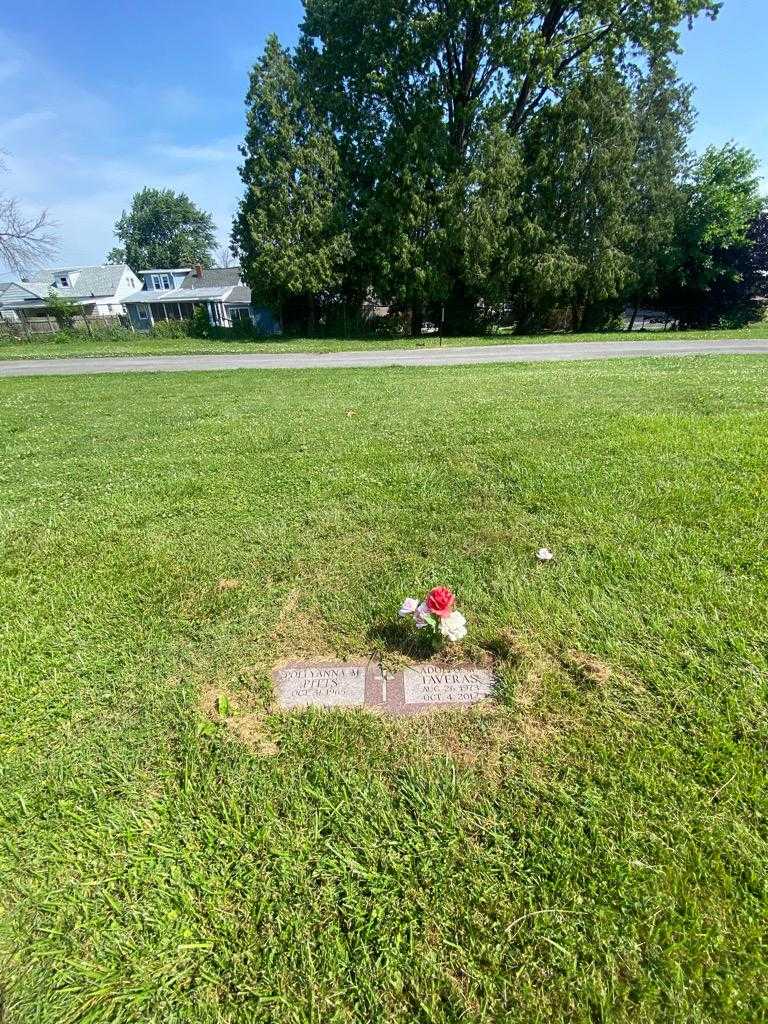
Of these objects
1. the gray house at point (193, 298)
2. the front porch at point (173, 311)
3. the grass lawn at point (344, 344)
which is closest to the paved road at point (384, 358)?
the grass lawn at point (344, 344)

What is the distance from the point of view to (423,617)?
1.99 meters

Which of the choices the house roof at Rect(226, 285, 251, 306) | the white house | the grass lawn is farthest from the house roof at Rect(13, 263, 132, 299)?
the grass lawn

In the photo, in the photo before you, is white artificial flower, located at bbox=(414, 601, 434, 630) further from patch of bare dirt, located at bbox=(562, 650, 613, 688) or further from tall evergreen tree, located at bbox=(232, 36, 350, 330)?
tall evergreen tree, located at bbox=(232, 36, 350, 330)

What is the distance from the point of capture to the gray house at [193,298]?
36812 mm

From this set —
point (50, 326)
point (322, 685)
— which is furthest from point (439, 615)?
point (50, 326)

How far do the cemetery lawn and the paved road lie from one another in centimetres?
1054

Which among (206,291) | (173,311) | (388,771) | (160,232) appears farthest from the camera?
(160,232)

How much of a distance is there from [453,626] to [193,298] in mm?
42248

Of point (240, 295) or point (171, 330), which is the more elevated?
point (240, 295)

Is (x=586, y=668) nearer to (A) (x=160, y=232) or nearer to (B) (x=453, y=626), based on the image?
(B) (x=453, y=626)

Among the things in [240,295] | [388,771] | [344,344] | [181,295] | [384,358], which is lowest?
[388,771]

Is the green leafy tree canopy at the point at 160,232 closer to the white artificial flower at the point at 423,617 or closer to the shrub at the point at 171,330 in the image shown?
the shrub at the point at 171,330

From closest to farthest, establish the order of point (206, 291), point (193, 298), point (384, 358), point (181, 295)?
point (384, 358), point (193, 298), point (206, 291), point (181, 295)

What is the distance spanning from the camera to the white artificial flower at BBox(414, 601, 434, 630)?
198 centimetres
